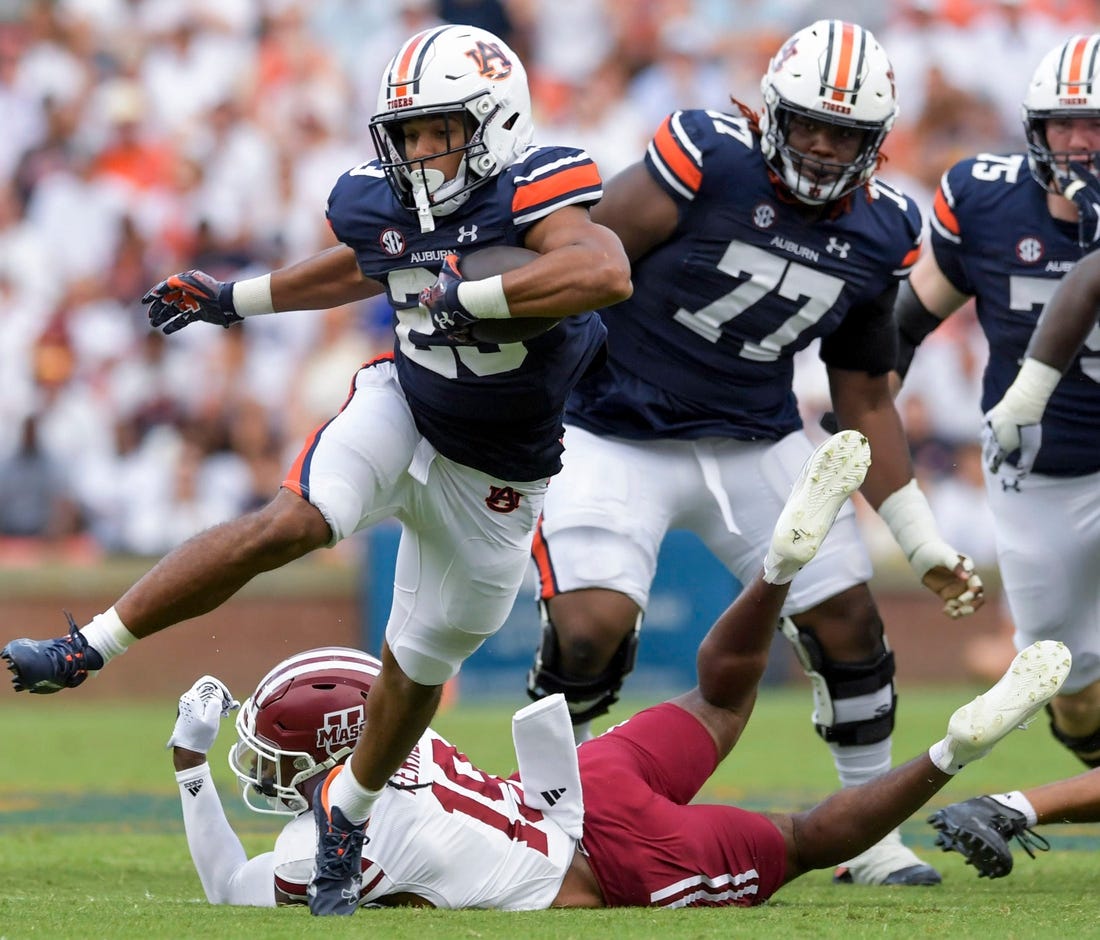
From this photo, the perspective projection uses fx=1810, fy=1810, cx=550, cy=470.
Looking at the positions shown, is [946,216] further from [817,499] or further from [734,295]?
[817,499]

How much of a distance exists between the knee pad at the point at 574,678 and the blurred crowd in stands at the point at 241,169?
5.63 meters

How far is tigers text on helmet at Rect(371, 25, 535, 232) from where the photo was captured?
391 cm

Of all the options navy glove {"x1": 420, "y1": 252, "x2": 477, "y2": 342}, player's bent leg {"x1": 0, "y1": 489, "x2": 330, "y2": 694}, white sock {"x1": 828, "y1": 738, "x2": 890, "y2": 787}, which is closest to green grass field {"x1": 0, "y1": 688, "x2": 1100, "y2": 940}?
white sock {"x1": 828, "y1": 738, "x2": 890, "y2": 787}

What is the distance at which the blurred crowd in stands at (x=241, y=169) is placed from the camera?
34.8ft

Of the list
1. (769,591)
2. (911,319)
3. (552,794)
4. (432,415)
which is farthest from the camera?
(911,319)

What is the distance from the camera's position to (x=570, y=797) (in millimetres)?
3893

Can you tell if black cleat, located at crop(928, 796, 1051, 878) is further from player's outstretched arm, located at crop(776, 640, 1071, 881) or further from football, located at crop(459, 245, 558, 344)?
football, located at crop(459, 245, 558, 344)

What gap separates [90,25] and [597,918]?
10.4 m

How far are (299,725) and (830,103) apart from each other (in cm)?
213

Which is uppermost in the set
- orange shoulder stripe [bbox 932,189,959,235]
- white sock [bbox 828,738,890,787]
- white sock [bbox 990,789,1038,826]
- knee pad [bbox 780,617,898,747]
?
orange shoulder stripe [bbox 932,189,959,235]

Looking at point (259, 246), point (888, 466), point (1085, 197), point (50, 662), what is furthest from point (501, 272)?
point (259, 246)

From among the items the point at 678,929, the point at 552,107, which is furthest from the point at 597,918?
the point at 552,107

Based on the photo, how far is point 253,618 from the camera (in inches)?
404

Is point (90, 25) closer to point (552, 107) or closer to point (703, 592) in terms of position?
point (552, 107)
